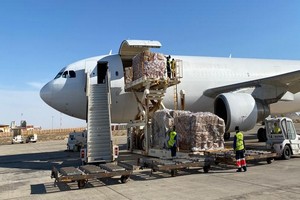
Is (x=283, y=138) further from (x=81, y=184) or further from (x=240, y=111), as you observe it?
(x=81, y=184)

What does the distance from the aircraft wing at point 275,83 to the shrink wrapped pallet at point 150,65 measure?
3.62 metres

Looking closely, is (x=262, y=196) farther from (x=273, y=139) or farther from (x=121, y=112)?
(x=121, y=112)

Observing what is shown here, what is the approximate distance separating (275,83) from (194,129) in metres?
5.70

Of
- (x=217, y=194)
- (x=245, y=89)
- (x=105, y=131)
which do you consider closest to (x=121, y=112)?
(x=105, y=131)

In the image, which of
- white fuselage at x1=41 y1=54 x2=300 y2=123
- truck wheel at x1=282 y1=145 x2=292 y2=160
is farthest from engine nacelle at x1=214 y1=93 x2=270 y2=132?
white fuselage at x1=41 y1=54 x2=300 y2=123

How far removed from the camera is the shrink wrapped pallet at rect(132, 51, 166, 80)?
12547 millimetres

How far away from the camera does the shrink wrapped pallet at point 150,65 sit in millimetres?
12547

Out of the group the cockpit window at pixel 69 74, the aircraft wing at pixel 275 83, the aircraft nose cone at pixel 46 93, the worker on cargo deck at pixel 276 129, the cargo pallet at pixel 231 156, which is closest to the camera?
the cargo pallet at pixel 231 156

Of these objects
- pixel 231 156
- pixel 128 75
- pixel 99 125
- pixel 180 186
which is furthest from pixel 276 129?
pixel 128 75

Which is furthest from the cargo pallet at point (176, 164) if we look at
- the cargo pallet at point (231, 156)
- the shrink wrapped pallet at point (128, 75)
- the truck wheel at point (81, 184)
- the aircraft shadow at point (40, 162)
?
the shrink wrapped pallet at point (128, 75)

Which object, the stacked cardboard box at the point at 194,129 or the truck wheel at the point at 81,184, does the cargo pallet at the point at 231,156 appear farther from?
the truck wheel at the point at 81,184

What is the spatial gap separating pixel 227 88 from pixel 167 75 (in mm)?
3474

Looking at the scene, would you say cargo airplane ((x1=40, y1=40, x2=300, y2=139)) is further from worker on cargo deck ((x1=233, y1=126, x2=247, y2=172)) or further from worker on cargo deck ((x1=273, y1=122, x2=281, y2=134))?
worker on cargo deck ((x1=233, y1=126, x2=247, y2=172))

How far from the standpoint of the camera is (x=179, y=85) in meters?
14.9
